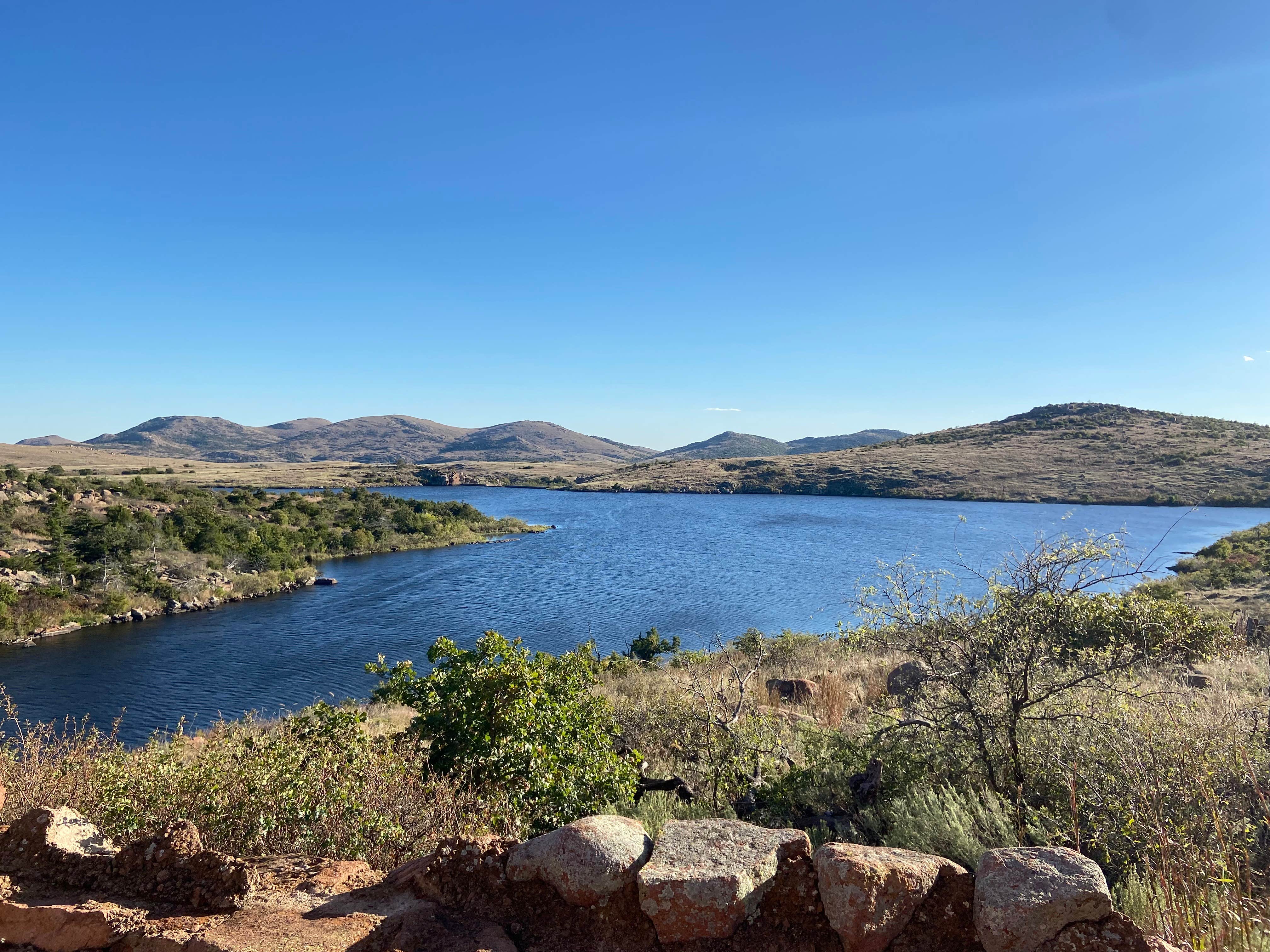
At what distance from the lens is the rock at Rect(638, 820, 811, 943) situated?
9.80 feet

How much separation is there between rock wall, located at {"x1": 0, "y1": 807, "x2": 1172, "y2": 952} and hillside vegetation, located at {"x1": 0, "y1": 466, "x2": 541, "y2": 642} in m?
35.0

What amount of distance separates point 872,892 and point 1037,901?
0.62 m

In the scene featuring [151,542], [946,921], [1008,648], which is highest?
[1008,648]

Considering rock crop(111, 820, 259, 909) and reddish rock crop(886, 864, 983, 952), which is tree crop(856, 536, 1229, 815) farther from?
rock crop(111, 820, 259, 909)

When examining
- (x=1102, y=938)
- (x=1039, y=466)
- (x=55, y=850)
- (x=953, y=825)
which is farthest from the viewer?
(x=1039, y=466)

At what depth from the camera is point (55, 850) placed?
3.72 metres

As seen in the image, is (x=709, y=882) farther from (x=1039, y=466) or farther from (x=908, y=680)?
(x=1039, y=466)

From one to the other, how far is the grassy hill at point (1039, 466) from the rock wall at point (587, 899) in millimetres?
77266

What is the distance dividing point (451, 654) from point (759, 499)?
102435mm

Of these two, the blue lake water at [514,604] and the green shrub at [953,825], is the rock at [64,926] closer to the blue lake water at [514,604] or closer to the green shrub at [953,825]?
the green shrub at [953,825]

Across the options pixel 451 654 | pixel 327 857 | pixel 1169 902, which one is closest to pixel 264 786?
pixel 327 857

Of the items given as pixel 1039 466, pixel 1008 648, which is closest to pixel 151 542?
pixel 1008 648

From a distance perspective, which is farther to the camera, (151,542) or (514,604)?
(151,542)

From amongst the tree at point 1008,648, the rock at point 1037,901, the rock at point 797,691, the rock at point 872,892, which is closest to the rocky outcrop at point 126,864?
the rock at point 872,892
